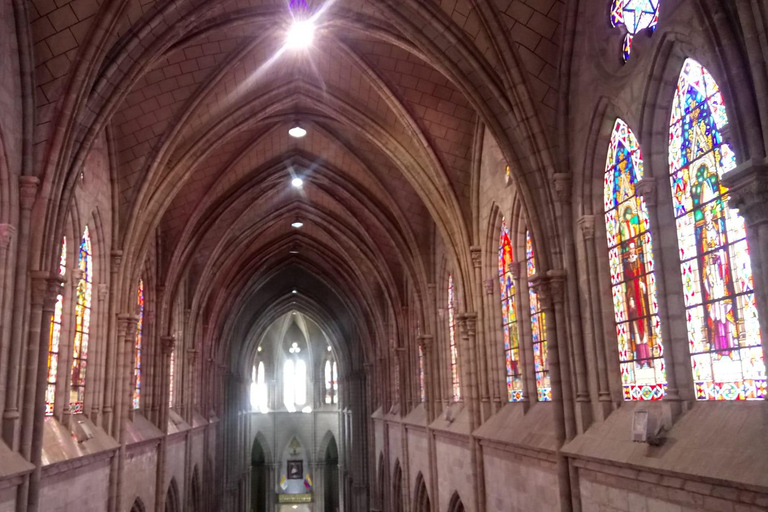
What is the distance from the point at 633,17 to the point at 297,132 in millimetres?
12969

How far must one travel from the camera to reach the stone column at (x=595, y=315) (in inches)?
444

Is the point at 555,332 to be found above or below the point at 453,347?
below

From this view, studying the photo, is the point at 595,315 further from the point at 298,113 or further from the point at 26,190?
the point at 298,113

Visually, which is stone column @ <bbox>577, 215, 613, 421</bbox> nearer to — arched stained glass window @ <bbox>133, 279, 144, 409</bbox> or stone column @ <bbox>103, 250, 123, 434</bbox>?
stone column @ <bbox>103, 250, 123, 434</bbox>

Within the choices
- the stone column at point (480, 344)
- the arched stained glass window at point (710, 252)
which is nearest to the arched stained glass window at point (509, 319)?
the stone column at point (480, 344)

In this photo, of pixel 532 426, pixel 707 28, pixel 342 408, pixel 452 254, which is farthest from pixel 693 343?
pixel 342 408

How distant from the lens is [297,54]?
17578 millimetres

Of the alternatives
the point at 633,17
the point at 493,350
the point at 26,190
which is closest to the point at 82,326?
the point at 26,190

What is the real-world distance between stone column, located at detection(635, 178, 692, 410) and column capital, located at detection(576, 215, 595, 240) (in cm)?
180

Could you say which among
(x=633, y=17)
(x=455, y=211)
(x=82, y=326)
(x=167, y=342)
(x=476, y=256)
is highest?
(x=633, y=17)

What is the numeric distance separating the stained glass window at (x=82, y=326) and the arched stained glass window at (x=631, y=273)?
36.8 feet

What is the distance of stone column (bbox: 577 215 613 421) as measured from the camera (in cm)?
1127

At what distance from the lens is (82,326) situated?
16.3m

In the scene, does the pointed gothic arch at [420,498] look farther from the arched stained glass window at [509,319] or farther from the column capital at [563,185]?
the column capital at [563,185]
